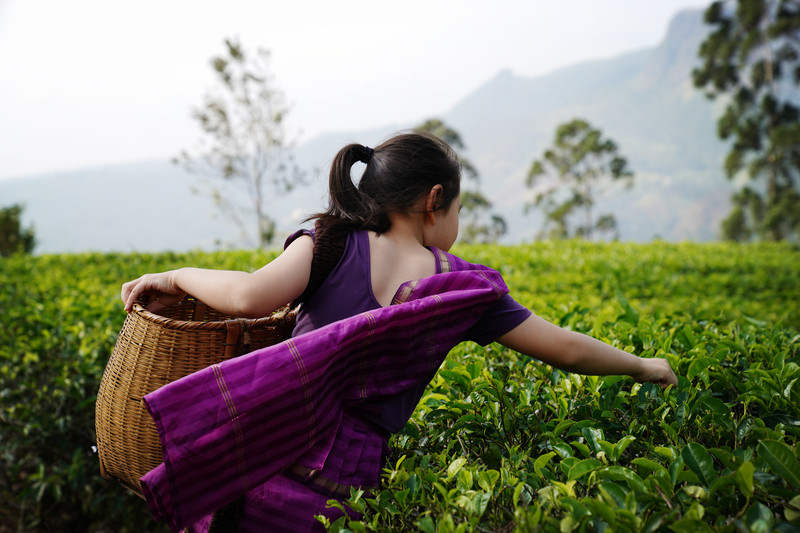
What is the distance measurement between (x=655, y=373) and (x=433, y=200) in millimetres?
762

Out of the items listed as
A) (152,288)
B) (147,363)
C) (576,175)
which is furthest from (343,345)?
(576,175)

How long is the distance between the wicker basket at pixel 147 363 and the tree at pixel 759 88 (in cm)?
1879

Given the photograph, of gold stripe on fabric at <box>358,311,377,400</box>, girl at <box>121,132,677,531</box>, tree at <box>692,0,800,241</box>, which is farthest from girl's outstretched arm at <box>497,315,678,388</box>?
tree at <box>692,0,800,241</box>

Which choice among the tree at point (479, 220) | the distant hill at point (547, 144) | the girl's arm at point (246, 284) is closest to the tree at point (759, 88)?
the tree at point (479, 220)

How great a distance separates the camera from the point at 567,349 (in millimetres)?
1507

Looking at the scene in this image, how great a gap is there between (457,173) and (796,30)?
20.3 meters

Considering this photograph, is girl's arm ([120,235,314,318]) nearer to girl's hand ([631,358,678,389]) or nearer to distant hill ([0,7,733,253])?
girl's hand ([631,358,678,389])

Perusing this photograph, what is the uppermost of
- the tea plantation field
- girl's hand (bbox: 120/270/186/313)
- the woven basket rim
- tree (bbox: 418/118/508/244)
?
girl's hand (bbox: 120/270/186/313)

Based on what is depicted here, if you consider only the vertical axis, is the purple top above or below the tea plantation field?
above

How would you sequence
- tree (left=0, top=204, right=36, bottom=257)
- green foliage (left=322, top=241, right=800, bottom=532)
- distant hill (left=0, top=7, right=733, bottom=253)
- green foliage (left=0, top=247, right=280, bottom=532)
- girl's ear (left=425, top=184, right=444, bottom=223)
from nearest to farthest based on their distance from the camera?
green foliage (left=322, top=241, right=800, bottom=532)
girl's ear (left=425, top=184, right=444, bottom=223)
green foliage (left=0, top=247, right=280, bottom=532)
tree (left=0, top=204, right=36, bottom=257)
distant hill (left=0, top=7, right=733, bottom=253)

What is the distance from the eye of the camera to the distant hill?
85312 mm

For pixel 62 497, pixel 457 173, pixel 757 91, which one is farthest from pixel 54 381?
pixel 757 91

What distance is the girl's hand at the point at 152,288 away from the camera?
156 cm

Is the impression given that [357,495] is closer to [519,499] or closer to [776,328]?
[519,499]
